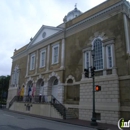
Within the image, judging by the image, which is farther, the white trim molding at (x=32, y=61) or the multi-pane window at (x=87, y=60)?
the white trim molding at (x=32, y=61)

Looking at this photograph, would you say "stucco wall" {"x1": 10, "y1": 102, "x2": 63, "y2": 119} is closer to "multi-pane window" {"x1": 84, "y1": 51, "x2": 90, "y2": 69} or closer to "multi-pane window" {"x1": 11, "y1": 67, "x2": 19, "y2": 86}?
"multi-pane window" {"x1": 84, "y1": 51, "x2": 90, "y2": 69}

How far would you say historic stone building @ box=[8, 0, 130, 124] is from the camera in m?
15.5

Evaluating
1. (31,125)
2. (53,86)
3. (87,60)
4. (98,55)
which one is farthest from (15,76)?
(31,125)

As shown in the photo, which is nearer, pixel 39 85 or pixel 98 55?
pixel 98 55

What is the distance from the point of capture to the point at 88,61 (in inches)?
750

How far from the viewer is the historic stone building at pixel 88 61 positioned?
50.9ft

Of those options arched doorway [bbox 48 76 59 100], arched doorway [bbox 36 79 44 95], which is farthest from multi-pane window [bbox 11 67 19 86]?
arched doorway [bbox 48 76 59 100]

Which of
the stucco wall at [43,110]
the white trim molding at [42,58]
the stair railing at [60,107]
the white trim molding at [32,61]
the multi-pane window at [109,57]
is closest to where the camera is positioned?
the multi-pane window at [109,57]

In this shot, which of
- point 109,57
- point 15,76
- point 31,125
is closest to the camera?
point 31,125

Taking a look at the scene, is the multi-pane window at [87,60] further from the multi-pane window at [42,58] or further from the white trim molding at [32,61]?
the white trim molding at [32,61]

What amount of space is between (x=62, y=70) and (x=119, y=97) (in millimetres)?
8791

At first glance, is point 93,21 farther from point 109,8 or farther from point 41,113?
point 41,113

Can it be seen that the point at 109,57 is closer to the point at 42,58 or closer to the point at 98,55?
the point at 98,55

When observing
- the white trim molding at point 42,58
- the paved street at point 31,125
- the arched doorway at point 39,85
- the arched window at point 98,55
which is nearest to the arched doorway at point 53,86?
the arched doorway at point 39,85
